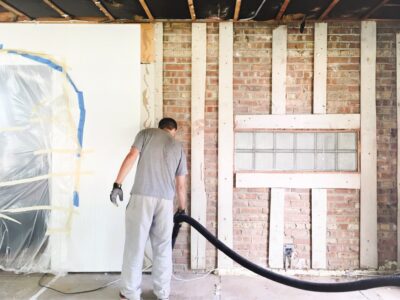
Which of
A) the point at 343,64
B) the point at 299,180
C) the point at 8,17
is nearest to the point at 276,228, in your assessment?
the point at 299,180

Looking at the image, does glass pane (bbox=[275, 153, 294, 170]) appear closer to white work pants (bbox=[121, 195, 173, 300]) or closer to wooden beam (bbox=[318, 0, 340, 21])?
white work pants (bbox=[121, 195, 173, 300])

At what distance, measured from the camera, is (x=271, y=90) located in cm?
367

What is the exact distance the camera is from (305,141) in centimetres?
367

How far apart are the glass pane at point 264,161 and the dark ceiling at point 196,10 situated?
4.62 feet

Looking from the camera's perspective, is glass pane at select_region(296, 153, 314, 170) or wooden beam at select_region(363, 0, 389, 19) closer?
wooden beam at select_region(363, 0, 389, 19)

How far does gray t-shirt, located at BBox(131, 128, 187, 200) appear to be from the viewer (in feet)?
9.81

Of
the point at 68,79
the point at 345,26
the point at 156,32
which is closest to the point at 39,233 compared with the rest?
the point at 68,79

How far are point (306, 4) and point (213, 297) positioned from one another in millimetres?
2867

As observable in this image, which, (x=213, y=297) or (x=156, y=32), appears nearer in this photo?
(x=213, y=297)

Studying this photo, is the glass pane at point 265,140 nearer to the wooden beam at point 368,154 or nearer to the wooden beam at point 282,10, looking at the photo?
the wooden beam at point 368,154

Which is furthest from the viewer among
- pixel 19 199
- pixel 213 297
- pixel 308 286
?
pixel 19 199

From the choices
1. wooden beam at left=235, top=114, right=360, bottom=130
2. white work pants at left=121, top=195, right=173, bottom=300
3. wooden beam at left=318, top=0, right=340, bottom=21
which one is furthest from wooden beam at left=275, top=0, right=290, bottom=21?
white work pants at left=121, top=195, right=173, bottom=300

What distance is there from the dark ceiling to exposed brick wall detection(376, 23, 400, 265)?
256 millimetres

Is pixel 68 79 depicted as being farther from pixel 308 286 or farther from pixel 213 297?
pixel 308 286
